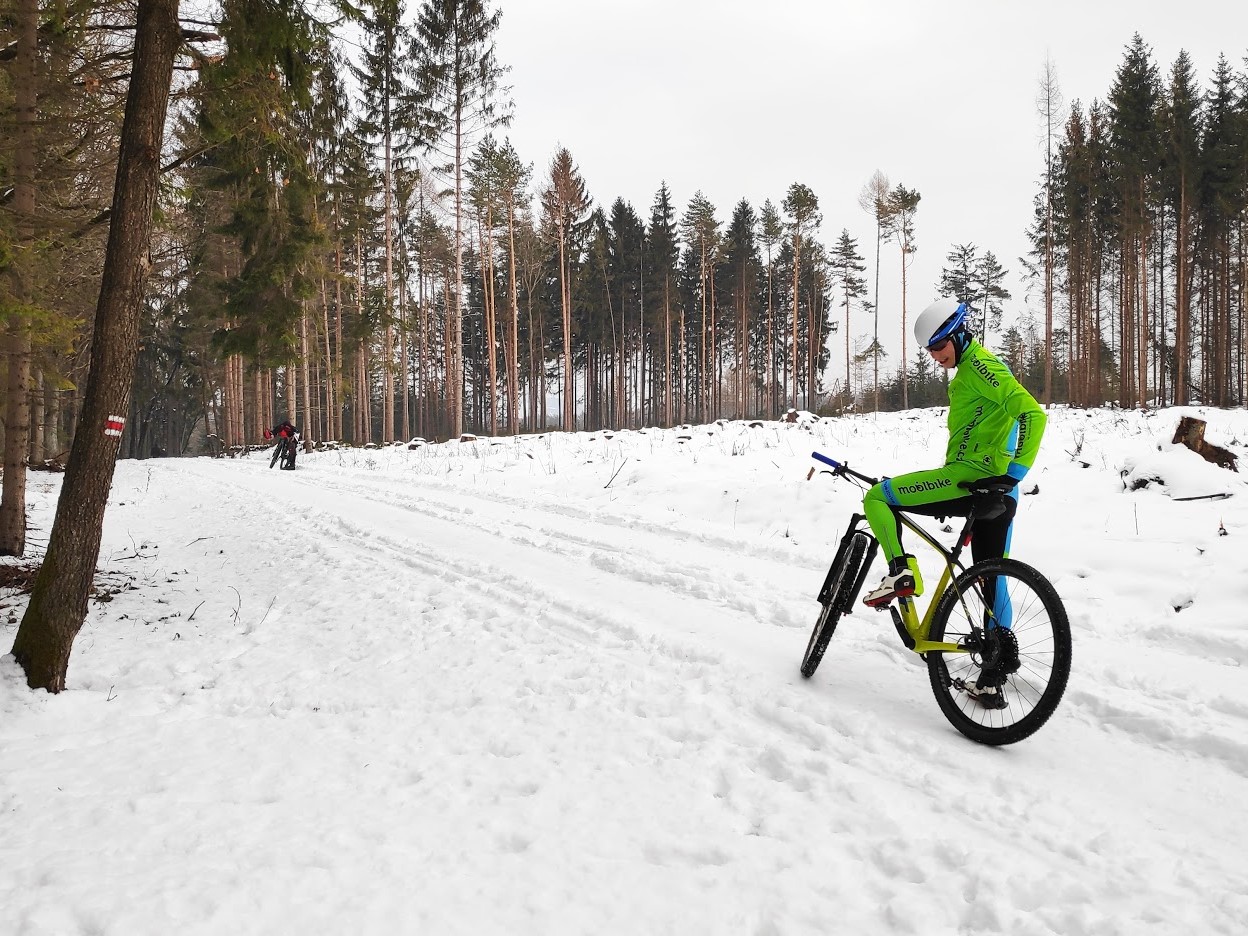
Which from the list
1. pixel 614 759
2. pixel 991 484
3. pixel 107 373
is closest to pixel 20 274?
pixel 107 373

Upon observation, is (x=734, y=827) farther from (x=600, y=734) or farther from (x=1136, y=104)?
(x=1136, y=104)

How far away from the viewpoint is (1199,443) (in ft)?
26.4

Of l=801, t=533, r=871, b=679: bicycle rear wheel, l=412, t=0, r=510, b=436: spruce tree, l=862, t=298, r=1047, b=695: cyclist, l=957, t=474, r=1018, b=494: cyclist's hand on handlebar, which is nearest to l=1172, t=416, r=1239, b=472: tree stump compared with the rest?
l=862, t=298, r=1047, b=695: cyclist

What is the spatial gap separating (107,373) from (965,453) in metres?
5.39

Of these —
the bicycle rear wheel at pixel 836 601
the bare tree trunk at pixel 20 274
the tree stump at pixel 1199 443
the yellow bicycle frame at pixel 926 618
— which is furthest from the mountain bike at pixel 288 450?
the tree stump at pixel 1199 443

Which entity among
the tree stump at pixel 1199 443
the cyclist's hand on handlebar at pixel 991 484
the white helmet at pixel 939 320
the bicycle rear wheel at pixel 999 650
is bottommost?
the bicycle rear wheel at pixel 999 650

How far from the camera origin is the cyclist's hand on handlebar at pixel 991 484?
3227 mm

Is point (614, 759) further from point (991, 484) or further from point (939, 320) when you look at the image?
point (939, 320)

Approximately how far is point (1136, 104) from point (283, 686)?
3517 cm

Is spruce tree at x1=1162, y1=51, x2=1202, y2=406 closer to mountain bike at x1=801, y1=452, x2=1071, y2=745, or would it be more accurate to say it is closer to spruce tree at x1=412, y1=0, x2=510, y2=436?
spruce tree at x1=412, y1=0, x2=510, y2=436

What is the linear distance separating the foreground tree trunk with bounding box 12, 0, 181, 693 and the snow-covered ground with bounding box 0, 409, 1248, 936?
44cm

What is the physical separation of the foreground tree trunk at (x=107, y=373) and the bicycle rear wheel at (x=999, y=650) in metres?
5.29

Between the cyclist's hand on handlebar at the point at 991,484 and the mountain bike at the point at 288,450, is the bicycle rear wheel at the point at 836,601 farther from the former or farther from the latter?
the mountain bike at the point at 288,450

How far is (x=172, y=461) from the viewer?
76.6ft
